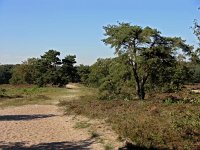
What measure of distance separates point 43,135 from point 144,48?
17097mm

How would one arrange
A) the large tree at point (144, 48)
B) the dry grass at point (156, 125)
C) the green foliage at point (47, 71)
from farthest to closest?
the green foliage at point (47, 71), the large tree at point (144, 48), the dry grass at point (156, 125)

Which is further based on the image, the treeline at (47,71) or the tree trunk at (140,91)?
the treeline at (47,71)

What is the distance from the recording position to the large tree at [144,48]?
104 ft

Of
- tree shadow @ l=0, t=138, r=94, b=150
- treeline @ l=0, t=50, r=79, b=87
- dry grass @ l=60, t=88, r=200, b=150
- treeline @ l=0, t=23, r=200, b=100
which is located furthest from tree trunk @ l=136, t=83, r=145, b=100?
treeline @ l=0, t=50, r=79, b=87

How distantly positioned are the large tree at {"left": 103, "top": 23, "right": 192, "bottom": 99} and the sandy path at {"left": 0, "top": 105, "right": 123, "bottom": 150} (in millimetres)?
11127

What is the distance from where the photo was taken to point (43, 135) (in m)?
16.8

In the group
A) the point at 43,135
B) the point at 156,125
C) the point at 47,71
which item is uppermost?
the point at 47,71

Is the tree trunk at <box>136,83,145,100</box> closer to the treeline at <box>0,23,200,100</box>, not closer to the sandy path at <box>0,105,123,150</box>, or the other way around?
the treeline at <box>0,23,200,100</box>

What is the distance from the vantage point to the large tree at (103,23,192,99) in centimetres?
3162

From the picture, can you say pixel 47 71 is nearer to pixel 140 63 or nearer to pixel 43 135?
pixel 140 63

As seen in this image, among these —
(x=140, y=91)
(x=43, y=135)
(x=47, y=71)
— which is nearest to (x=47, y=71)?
(x=47, y=71)

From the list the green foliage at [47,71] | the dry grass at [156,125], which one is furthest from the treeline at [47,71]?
the dry grass at [156,125]

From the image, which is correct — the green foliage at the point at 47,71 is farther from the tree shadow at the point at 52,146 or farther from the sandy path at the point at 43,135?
the tree shadow at the point at 52,146

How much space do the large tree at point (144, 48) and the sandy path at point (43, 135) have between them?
1113cm
